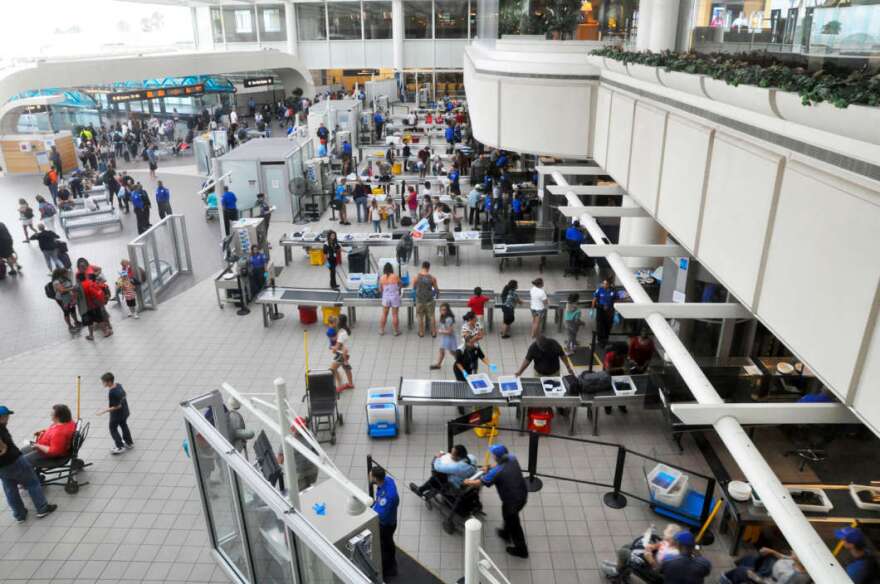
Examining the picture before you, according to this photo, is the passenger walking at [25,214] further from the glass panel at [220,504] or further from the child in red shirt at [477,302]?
the glass panel at [220,504]

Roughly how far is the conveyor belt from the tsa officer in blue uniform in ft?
9.30

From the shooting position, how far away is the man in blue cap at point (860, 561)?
5.51 m

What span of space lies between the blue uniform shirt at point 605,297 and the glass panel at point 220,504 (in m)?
7.79

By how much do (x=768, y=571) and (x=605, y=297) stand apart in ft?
20.6

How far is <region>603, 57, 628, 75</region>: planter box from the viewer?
10.3 metres

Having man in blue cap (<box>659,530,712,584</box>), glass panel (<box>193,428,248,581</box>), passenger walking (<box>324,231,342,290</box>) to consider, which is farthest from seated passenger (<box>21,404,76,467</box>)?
man in blue cap (<box>659,530,712,584</box>)

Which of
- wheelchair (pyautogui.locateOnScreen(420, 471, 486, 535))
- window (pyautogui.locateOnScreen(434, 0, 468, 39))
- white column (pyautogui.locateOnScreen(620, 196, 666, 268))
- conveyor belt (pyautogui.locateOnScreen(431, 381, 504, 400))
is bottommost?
wheelchair (pyautogui.locateOnScreen(420, 471, 486, 535))

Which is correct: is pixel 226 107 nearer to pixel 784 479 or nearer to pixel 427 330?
pixel 427 330

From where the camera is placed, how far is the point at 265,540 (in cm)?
593

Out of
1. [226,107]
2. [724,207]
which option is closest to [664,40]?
[724,207]

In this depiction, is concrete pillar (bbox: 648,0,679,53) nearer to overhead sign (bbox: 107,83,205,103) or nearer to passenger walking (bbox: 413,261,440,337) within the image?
passenger walking (bbox: 413,261,440,337)

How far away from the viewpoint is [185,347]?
12453 mm

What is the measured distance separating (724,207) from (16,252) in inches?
770

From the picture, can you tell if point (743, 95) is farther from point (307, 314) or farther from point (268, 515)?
point (307, 314)
